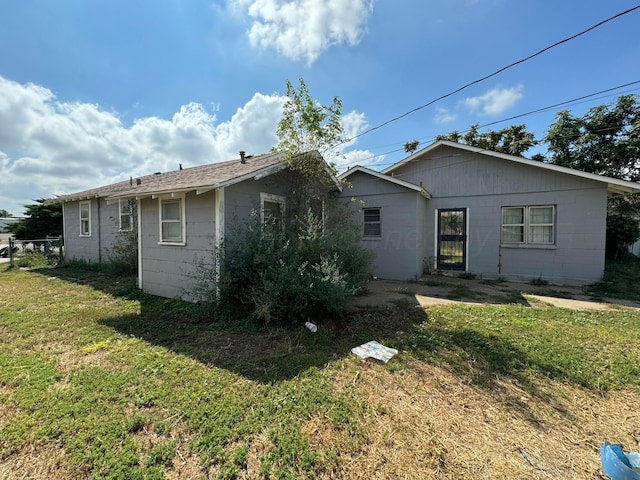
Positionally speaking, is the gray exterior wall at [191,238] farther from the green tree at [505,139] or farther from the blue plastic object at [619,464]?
the green tree at [505,139]

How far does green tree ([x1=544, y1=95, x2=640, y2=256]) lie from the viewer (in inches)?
535

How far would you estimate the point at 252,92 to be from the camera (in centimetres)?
1038

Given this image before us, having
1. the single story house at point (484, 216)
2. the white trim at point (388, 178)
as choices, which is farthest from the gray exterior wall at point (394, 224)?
the white trim at point (388, 178)

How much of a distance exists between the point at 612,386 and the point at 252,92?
11.6m

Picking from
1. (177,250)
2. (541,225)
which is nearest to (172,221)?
(177,250)

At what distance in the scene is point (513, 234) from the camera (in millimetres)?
9430

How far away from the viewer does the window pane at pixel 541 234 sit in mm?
8961

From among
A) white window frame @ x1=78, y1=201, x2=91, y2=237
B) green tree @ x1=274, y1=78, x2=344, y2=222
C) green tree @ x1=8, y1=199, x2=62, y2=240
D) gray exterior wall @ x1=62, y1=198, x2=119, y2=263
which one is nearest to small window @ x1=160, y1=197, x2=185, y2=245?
green tree @ x1=274, y1=78, x2=344, y2=222

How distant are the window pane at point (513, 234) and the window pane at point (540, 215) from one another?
43 centimetres

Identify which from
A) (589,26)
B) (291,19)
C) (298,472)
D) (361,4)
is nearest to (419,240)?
(589,26)

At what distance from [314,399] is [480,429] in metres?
1.50

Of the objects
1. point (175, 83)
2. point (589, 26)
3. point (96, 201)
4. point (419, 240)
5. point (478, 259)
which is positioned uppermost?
point (175, 83)

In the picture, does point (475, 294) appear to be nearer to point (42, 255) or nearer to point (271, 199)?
point (271, 199)

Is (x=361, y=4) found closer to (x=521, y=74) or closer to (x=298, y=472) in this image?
(x=521, y=74)
